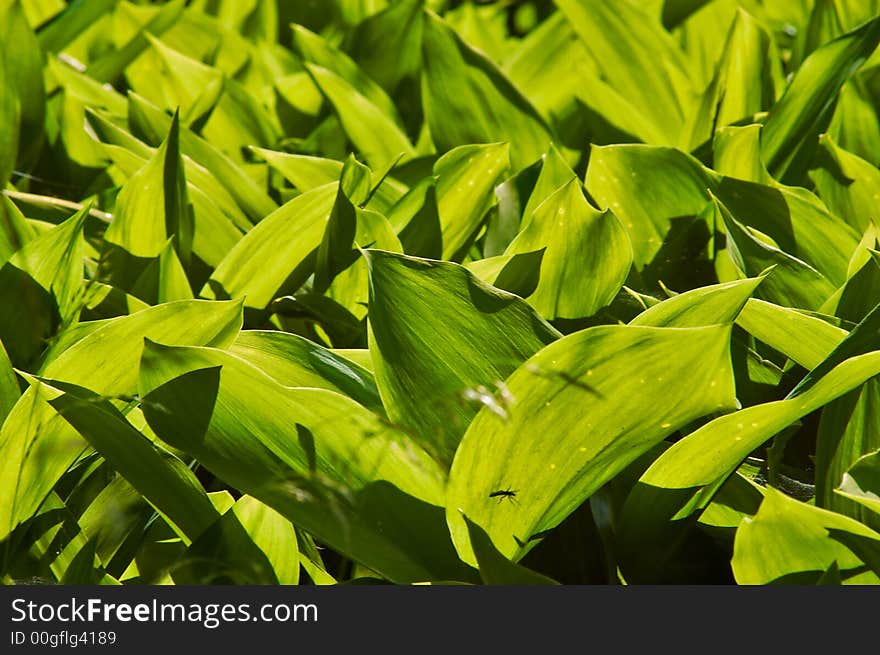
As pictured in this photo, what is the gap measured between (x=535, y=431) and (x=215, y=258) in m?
0.63

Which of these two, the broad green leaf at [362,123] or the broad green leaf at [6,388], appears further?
the broad green leaf at [362,123]

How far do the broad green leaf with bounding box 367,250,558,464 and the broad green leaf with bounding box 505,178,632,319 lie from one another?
0.45ft

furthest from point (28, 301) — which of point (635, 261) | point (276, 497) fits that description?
point (635, 261)

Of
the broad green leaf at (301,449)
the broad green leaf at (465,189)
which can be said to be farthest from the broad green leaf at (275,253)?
the broad green leaf at (301,449)

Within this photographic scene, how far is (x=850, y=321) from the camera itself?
0.92 meters

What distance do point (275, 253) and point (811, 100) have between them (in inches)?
27.1

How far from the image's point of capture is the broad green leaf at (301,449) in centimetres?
72

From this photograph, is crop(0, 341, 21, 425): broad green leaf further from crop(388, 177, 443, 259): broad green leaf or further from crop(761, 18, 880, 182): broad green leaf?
crop(761, 18, 880, 182): broad green leaf

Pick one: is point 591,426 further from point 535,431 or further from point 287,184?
point 287,184

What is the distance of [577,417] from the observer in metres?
0.70

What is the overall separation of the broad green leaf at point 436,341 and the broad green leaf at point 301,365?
5 cm

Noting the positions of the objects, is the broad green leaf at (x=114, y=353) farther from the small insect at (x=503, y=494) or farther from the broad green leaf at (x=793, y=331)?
the broad green leaf at (x=793, y=331)

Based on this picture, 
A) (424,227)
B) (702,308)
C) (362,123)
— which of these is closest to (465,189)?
(424,227)

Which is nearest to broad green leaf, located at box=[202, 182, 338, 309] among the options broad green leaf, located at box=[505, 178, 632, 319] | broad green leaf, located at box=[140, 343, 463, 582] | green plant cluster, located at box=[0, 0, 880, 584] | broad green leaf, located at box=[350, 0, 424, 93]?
green plant cluster, located at box=[0, 0, 880, 584]
